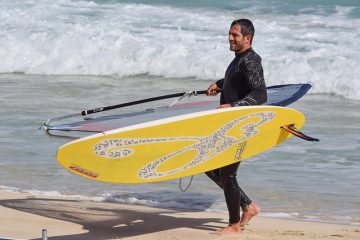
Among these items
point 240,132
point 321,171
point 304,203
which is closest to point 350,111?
point 321,171

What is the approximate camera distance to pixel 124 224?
22.2 feet

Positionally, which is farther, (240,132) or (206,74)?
(206,74)

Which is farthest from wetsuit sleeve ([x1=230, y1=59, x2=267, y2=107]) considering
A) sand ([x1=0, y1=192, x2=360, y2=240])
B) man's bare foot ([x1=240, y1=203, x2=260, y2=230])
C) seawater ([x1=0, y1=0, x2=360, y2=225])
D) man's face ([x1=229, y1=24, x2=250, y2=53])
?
seawater ([x1=0, y1=0, x2=360, y2=225])

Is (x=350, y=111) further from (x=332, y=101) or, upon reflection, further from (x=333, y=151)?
(x=333, y=151)

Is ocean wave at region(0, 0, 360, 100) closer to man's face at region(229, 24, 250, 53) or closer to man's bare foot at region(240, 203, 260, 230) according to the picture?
man's bare foot at region(240, 203, 260, 230)

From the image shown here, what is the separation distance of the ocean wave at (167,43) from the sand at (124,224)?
6.21 m

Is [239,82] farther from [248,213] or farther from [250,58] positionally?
[248,213]

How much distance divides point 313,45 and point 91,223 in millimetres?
9856

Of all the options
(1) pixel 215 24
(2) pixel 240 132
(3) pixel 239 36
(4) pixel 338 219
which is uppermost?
(1) pixel 215 24

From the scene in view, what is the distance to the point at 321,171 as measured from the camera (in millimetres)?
8625

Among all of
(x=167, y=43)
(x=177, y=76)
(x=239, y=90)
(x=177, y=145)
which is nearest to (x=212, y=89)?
(x=239, y=90)

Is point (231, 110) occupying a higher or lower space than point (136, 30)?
lower

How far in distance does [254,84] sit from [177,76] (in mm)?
9055

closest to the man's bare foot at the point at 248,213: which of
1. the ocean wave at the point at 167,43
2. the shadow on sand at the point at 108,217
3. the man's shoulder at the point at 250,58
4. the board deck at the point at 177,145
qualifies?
the shadow on sand at the point at 108,217
